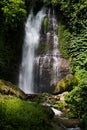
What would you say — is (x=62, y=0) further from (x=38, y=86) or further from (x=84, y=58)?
(x=38, y=86)

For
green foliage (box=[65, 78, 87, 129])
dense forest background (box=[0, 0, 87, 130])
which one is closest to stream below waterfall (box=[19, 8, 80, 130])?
dense forest background (box=[0, 0, 87, 130])

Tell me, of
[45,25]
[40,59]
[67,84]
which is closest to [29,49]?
[40,59]

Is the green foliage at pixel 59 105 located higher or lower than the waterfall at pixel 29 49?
lower

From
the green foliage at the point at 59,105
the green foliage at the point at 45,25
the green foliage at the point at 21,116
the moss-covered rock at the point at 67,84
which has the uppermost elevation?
the green foliage at the point at 45,25

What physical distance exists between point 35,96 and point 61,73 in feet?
16.3

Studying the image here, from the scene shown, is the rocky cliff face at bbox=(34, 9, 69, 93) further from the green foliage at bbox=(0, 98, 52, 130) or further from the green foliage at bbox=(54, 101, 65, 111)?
the green foliage at bbox=(0, 98, 52, 130)

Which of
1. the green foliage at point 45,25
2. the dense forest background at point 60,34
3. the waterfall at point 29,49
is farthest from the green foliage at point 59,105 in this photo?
the green foliage at point 45,25

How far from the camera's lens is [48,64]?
22859 mm

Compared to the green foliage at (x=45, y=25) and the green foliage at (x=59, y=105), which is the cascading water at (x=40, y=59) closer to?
the green foliage at (x=45, y=25)

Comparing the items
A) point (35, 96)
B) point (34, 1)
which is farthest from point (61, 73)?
point (34, 1)

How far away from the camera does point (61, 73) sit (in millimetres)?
22469

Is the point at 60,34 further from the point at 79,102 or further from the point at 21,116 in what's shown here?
the point at 21,116

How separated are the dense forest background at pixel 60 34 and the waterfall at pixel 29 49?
0.46 m

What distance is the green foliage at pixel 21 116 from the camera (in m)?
7.93
